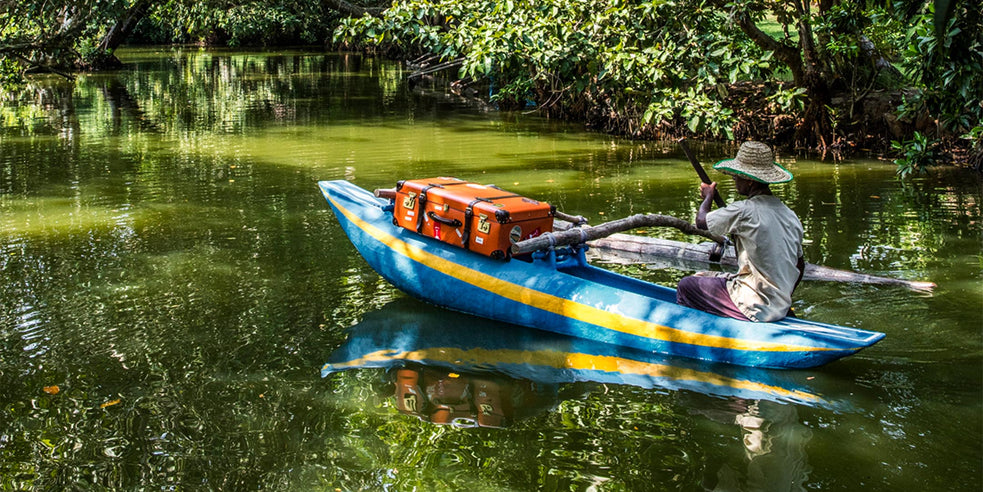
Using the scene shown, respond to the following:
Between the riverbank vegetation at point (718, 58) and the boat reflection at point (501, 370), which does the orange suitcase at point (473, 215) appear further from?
the riverbank vegetation at point (718, 58)

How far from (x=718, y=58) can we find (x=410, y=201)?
515 cm

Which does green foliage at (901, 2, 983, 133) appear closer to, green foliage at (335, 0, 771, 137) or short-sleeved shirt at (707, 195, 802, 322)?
short-sleeved shirt at (707, 195, 802, 322)

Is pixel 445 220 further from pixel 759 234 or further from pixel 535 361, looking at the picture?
pixel 759 234

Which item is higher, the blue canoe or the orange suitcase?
the orange suitcase

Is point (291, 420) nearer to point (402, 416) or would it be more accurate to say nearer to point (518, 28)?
point (402, 416)

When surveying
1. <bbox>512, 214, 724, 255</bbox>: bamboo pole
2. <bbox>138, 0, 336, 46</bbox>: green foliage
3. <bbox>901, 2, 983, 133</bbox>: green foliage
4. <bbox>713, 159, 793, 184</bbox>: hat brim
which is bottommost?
<bbox>512, 214, 724, 255</bbox>: bamboo pole

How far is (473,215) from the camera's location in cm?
624

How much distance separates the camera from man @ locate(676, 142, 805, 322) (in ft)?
16.8

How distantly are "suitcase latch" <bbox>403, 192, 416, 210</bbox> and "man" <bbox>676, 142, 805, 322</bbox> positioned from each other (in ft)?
7.29

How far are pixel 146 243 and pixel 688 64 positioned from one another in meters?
5.77

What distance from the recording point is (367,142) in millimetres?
15289

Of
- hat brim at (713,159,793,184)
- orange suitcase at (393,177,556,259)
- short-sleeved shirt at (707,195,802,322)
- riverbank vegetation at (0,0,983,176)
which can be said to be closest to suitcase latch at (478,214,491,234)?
orange suitcase at (393,177,556,259)

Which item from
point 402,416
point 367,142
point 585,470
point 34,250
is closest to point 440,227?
point 402,416

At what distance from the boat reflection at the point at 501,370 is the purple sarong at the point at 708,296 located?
0.34 meters
